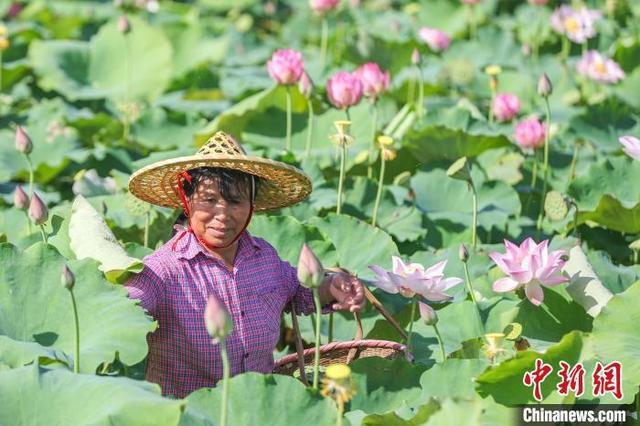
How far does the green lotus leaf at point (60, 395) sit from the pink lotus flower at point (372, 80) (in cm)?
190

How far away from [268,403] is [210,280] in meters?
0.39

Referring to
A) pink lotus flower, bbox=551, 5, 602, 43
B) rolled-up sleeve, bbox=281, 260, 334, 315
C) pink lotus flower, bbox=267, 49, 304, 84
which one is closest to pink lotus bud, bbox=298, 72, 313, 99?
pink lotus flower, bbox=267, 49, 304, 84

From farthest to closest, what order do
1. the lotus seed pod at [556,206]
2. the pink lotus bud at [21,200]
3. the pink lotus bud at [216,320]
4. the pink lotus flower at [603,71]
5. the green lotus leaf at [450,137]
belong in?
1. the pink lotus flower at [603,71]
2. the green lotus leaf at [450,137]
3. the lotus seed pod at [556,206]
4. the pink lotus bud at [21,200]
5. the pink lotus bud at [216,320]

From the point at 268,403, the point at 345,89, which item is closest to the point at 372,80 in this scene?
the point at 345,89

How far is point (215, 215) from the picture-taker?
8.29 feet

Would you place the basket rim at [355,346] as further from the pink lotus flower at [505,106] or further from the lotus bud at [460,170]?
the pink lotus flower at [505,106]

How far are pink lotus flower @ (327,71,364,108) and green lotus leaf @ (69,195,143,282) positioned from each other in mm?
1123

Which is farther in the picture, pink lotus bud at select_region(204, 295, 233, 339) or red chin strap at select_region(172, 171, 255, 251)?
red chin strap at select_region(172, 171, 255, 251)

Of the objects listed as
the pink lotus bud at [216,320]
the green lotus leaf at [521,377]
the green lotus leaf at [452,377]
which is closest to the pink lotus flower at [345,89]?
the green lotus leaf at [452,377]

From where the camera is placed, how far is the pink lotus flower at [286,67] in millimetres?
3854

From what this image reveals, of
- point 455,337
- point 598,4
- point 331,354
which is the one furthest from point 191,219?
point 598,4

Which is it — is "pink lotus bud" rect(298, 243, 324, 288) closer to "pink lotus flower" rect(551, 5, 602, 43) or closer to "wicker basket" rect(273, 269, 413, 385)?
"wicker basket" rect(273, 269, 413, 385)

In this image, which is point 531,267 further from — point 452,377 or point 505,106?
point 505,106

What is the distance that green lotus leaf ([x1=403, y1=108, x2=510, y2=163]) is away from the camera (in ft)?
13.5
